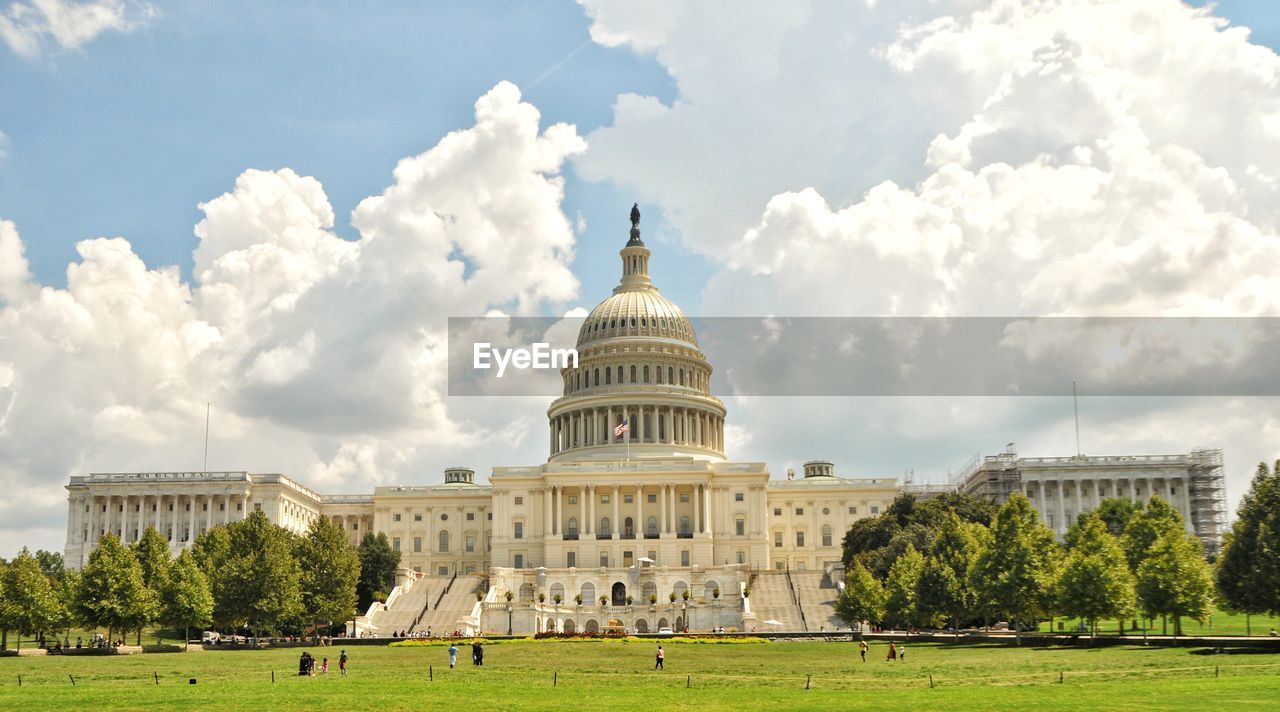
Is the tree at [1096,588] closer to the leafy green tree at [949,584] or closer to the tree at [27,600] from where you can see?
the leafy green tree at [949,584]

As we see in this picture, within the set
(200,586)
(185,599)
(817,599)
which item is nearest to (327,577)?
(200,586)

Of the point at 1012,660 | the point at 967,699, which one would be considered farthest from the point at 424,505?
the point at 967,699

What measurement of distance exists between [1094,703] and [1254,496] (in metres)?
30.5

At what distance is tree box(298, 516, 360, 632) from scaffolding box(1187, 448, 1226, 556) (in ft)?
343

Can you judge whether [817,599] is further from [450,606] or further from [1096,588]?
[1096,588]

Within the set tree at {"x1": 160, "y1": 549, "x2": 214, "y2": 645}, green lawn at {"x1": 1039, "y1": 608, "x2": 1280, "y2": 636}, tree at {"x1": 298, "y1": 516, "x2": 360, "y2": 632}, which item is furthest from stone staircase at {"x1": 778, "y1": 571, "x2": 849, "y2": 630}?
tree at {"x1": 160, "y1": 549, "x2": 214, "y2": 645}

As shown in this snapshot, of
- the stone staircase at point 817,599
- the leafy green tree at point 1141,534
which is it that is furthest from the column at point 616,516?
the leafy green tree at point 1141,534

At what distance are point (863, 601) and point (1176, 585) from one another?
95.8 feet

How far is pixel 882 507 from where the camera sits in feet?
517

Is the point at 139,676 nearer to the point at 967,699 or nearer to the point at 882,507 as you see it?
the point at 967,699

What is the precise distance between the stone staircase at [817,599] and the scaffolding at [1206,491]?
5423cm

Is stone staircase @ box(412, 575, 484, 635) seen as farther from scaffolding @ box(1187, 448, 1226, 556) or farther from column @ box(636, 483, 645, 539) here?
scaffolding @ box(1187, 448, 1226, 556)

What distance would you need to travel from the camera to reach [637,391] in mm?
160375

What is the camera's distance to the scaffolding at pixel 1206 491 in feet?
506
